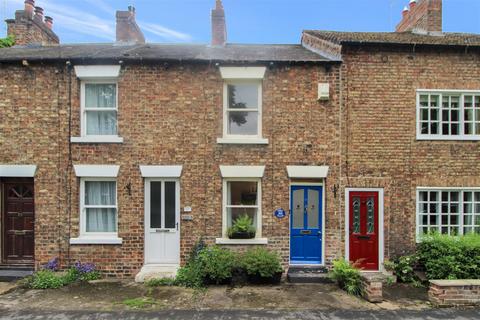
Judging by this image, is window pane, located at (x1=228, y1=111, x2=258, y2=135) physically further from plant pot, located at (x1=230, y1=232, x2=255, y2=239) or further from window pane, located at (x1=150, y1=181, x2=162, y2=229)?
plant pot, located at (x1=230, y1=232, x2=255, y2=239)

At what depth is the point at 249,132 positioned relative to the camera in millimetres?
9227

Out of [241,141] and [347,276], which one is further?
[241,141]

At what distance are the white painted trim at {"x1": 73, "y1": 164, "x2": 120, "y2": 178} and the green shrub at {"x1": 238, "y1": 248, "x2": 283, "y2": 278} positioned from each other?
418cm

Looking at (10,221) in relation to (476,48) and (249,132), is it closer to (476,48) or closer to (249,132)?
(249,132)

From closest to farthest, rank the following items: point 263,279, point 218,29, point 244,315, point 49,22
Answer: point 244,315
point 263,279
point 218,29
point 49,22

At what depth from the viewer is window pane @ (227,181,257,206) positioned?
9.09 meters

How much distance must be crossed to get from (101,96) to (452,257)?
10.3 m

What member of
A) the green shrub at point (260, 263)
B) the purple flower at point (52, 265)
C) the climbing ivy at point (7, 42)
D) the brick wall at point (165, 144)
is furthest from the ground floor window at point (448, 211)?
the climbing ivy at point (7, 42)

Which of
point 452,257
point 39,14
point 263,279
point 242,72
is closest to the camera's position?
point 452,257

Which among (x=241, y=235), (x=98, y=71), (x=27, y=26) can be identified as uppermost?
(x=27, y=26)

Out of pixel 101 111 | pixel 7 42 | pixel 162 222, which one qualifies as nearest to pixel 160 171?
pixel 162 222

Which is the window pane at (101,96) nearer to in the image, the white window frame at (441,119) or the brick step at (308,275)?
the brick step at (308,275)

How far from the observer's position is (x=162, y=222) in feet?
29.4

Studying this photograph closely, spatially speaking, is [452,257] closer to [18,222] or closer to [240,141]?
[240,141]
